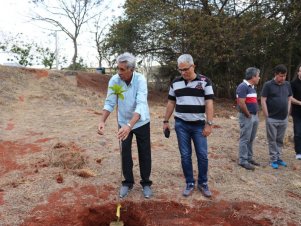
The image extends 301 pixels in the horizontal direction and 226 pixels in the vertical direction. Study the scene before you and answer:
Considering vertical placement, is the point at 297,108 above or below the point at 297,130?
above

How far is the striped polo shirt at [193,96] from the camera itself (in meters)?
4.05

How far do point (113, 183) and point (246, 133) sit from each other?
206cm

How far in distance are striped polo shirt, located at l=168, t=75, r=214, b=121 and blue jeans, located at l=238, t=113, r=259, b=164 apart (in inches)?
53.8

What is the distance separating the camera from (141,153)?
4.11 m

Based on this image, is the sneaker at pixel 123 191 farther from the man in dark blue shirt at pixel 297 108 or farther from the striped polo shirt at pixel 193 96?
the man in dark blue shirt at pixel 297 108

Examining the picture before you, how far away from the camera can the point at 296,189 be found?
488cm

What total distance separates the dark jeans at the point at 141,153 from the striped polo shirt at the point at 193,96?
46cm

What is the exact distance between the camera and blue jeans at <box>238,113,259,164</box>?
17.2ft

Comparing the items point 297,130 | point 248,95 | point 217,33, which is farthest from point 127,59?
point 217,33

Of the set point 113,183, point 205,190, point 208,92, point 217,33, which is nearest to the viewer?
point 208,92

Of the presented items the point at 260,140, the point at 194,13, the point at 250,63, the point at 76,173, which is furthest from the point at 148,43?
the point at 76,173

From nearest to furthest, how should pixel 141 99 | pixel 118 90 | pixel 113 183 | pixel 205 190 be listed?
pixel 118 90 → pixel 141 99 → pixel 205 190 → pixel 113 183

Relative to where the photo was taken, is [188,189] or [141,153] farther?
[188,189]

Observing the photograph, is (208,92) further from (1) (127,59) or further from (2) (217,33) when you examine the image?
(2) (217,33)
